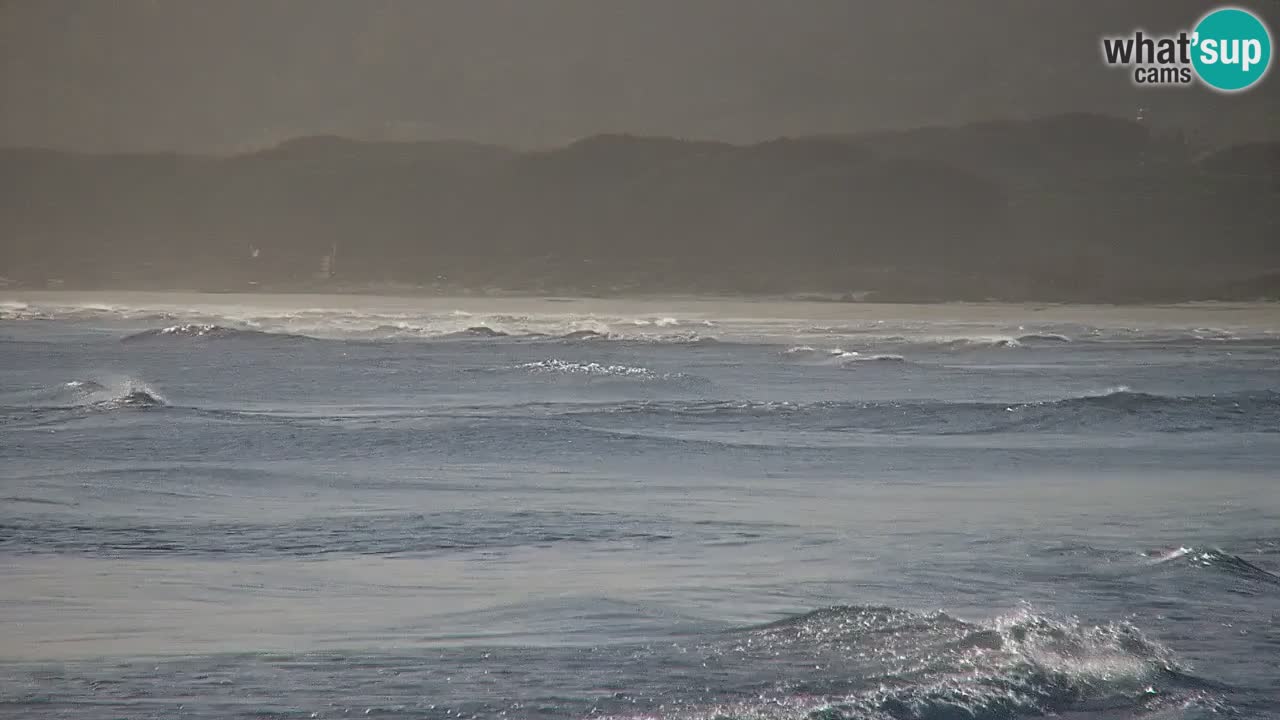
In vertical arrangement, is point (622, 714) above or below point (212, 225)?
below

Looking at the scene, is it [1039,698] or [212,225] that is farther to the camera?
[212,225]

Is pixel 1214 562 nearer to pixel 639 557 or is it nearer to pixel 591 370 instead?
pixel 639 557

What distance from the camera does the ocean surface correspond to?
5738 mm

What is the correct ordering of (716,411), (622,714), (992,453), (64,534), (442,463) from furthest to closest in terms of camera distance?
1. (716,411)
2. (992,453)
3. (442,463)
4. (64,534)
5. (622,714)

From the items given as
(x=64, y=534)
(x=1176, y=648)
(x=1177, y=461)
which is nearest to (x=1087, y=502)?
(x=1177, y=461)

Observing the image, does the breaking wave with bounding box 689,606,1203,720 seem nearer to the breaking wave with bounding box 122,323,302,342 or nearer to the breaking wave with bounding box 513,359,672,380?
the breaking wave with bounding box 513,359,672,380

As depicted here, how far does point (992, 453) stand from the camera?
16391 mm

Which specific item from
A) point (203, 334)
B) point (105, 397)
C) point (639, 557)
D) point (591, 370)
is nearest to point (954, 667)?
point (639, 557)

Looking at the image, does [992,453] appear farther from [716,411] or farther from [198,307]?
[198,307]

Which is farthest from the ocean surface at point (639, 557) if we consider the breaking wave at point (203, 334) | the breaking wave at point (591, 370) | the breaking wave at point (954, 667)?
the breaking wave at point (203, 334)

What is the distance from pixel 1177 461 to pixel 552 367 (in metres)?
22.0

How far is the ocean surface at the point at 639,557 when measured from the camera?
5738 mm

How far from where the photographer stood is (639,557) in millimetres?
8820

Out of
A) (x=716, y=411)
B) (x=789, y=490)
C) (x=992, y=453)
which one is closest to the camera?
(x=789, y=490)
